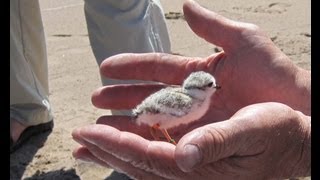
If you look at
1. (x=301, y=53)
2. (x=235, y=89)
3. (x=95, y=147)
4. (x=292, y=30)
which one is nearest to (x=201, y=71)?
(x=235, y=89)

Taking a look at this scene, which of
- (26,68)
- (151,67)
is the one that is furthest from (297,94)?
(26,68)

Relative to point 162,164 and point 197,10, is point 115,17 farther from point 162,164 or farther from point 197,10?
point 162,164

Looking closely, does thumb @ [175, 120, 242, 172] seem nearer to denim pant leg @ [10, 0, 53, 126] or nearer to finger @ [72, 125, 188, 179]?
finger @ [72, 125, 188, 179]

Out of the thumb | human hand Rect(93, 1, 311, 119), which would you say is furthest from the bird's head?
the thumb

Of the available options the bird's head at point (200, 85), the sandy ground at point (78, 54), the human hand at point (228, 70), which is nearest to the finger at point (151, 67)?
the human hand at point (228, 70)
